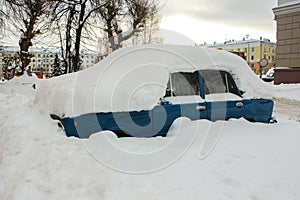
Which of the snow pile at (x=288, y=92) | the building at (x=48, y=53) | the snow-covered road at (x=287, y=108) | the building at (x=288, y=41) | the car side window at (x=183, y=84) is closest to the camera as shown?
the car side window at (x=183, y=84)

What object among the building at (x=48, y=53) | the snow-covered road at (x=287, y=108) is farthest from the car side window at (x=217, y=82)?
the building at (x=48, y=53)

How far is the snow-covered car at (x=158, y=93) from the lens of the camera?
3.85 meters

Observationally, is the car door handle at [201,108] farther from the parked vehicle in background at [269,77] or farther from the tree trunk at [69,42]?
the parked vehicle in background at [269,77]

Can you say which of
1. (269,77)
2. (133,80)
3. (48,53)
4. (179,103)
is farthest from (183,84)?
(269,77)

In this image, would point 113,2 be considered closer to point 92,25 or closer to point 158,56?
point 92,25

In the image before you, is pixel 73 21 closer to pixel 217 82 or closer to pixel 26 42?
pixel 26 42

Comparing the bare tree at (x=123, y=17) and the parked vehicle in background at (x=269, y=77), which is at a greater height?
the bare tree at (x=123, y=17)

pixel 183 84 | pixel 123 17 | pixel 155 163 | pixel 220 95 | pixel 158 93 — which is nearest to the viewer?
pixel 155 163

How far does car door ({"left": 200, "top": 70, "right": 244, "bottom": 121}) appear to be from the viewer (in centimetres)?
457

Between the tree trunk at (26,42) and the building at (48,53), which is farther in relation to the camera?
the tree trunk at (26,42)

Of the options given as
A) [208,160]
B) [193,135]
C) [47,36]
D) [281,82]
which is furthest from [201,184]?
[47,36]

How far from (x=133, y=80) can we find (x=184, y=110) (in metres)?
0.93

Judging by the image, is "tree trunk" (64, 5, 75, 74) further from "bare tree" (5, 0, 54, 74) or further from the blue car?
the blue car

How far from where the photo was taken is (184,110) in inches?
170
